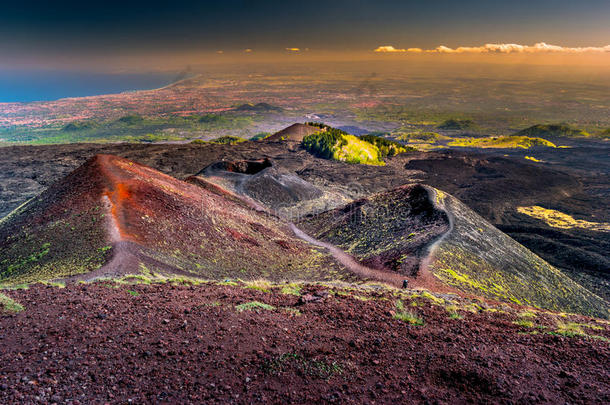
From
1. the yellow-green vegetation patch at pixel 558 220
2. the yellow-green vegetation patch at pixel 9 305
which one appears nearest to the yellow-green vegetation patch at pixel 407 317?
the yellow-green vegetation patch at pixel 9 305

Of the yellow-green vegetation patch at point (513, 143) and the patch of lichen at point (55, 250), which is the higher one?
the patch of lichen at point (55, 250)

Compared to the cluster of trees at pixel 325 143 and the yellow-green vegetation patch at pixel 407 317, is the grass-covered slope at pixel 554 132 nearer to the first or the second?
the cluster of trees at pixel 325 143

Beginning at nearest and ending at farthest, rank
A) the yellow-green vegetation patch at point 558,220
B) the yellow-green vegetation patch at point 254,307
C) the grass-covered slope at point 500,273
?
the yellow-green vegetation patch at point 254,307 → the grass-covered slope at point 500,273 → the yellow-green vegetation patch at point 558,220

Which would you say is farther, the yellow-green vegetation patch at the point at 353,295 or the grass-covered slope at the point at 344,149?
the grass-covered slope at the point at 344,149

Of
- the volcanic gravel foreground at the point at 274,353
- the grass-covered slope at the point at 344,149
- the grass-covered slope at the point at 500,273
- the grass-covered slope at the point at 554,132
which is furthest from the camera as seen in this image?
the grass-covered slope at the point at 554,132

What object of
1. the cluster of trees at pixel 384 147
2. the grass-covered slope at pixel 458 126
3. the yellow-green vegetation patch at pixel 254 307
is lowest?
the cluster of trees at pixel 384 147

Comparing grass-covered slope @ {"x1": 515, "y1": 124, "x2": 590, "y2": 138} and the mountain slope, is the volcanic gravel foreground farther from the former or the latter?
grass-covered slope @ {"x1": 515, "y1": 124, "x2": 590, "y2": 138}

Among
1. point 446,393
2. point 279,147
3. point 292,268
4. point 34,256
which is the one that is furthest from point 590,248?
point 279,147

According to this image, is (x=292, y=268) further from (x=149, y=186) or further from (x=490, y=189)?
(x=490, y=189)
